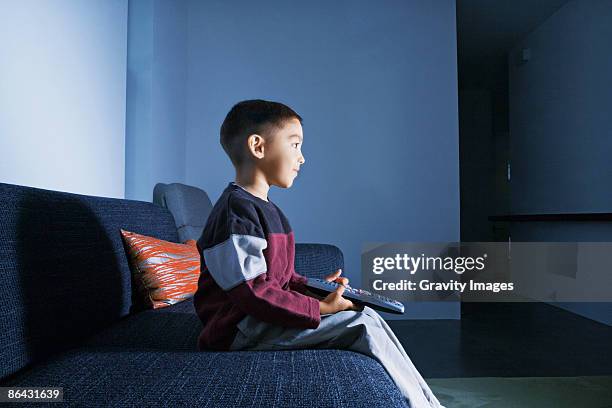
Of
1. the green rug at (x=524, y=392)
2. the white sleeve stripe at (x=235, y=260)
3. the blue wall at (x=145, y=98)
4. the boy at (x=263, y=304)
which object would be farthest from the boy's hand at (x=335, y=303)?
the blue wall at (x=145, y=98)

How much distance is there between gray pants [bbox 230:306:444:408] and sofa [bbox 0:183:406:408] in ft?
0.11

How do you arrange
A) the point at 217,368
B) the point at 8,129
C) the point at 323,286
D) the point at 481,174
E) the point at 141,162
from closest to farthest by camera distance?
the point at 217,368
the point at 323,286
the point at 8,129
the point at 141,162
the point at 481,174

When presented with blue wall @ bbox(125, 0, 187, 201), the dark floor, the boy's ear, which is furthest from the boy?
blue wall @ bbox(125, 0, 187, 201)

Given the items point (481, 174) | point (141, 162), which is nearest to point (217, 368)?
point (141, 162)

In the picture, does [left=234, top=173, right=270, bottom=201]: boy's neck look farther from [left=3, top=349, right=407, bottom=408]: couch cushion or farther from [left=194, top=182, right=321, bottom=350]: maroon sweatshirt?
[left=3, top=349, right=407, bottom=408]: couch cushion

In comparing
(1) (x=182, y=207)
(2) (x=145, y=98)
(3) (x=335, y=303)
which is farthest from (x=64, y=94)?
(3) (x=335, y=303)

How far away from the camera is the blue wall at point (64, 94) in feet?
4.75

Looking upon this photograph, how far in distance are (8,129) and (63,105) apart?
16.4 inches

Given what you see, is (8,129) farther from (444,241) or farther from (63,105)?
(444,241)

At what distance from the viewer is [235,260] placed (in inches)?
33.3

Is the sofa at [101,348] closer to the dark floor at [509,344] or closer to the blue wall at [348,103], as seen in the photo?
the dark floor at [509,344]

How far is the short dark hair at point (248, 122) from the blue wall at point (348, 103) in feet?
7.38

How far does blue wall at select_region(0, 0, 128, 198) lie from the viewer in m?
1.45

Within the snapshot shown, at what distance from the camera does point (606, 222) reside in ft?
10.6
